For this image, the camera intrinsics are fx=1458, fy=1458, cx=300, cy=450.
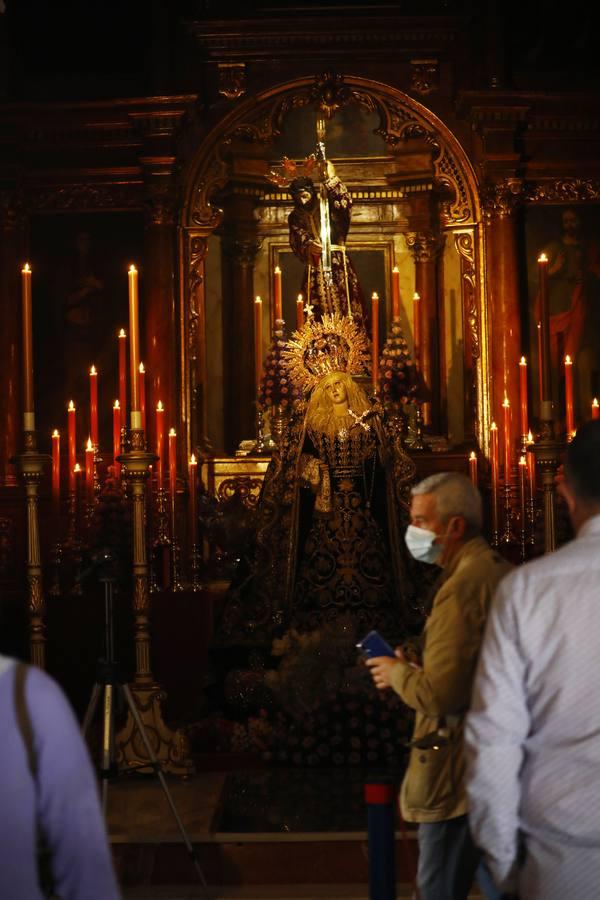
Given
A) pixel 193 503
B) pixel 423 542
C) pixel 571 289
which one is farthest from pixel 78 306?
pixel 423 542

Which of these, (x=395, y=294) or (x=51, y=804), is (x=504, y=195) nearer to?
(x=395, y=294)

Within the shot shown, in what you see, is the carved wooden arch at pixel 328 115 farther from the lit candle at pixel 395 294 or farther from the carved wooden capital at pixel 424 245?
the lit candle at pixel 395 294

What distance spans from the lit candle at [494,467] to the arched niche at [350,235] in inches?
8.1

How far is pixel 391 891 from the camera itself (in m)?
3.94

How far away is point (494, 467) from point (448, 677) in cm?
570

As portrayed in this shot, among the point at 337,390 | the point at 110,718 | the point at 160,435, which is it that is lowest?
the point at 110,718

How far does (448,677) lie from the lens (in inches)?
143

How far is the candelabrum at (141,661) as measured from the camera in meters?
6.14

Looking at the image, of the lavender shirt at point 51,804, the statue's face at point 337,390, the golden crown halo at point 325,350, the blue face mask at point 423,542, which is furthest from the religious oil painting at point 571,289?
the lavender shirt at point 51,804

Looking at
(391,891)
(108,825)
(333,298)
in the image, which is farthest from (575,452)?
(333,298)

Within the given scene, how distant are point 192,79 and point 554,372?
123 inches

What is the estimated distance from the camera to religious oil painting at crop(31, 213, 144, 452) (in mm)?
9672

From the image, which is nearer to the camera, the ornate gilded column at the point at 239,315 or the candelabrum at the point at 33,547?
the candelabrum at the point at 33,547

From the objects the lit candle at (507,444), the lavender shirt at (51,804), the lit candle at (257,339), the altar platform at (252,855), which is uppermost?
the lit candle at (257,339)
